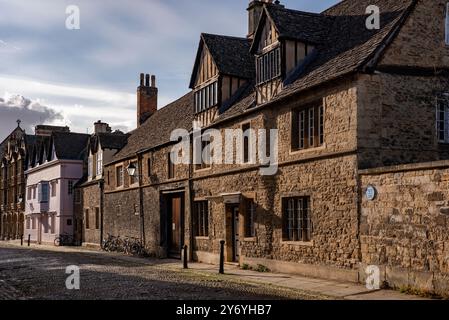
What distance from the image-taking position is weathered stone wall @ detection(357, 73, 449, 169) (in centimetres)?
1655

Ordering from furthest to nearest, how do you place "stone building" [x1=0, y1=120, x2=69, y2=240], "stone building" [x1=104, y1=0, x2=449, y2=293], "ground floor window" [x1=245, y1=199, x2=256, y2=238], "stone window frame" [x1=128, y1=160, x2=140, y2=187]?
1. "stone building" [x1=0, y1=120, x2=69, y2=240]
2. "stone window frame" [x1=128, y1=160, x2=140, y2=187]
3. "ground floor window" [x1=245, y1=199, x2=256, y2=238]
4. "stone building" [x1=104, y1=0, x2=449, y2=293]

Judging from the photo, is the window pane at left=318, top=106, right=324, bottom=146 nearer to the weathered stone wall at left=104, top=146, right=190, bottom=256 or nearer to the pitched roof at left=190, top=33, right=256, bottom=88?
the pitched roof at left=190, top=33, right=256, bottom=88

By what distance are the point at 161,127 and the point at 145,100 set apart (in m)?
10.6

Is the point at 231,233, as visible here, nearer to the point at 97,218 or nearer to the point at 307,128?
the point at 307,128

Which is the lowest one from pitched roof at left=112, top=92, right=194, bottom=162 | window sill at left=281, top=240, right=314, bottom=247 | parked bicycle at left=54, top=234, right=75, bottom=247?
parked bicycle at left=54, top=234, right=75, bottom=247

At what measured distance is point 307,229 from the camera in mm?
18750

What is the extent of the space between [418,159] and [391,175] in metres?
2.40

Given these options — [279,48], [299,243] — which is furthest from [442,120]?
[279,48]

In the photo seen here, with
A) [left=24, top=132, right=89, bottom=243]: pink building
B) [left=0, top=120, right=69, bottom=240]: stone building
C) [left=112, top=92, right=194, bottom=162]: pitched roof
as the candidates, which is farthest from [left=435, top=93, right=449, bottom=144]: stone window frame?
[left=0, top=120, right=69, bottom=240]: stone building

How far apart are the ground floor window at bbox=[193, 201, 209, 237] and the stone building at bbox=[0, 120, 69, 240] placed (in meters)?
36.6

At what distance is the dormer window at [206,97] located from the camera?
25.7 metres

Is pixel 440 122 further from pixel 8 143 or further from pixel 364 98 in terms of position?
pixel 8 143
